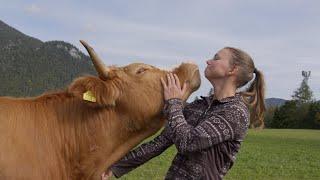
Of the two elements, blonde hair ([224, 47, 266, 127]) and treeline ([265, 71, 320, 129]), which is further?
treeline ([265, 71, 320, 129])

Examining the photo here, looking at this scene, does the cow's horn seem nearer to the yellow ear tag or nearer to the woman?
the yellow ear tag

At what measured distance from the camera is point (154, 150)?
216 inches

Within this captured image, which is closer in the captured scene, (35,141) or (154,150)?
(35,141)

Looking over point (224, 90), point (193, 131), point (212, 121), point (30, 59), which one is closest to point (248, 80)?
point (224, 90)

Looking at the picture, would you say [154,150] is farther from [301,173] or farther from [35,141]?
[301,173]

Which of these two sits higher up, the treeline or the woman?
the woman

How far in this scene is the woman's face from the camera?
5168 mm

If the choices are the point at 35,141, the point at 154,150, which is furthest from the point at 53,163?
the point at 154,150

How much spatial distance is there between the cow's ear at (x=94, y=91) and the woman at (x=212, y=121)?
509 millimetres

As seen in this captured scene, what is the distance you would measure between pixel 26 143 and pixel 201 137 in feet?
4.90

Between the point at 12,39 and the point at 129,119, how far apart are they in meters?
174

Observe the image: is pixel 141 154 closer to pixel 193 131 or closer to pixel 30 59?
pixel 193 131

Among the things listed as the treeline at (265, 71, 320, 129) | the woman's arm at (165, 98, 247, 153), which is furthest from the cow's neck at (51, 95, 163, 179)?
the treeline at (265, 71, 320, 129)

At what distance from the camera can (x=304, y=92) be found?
421ft
